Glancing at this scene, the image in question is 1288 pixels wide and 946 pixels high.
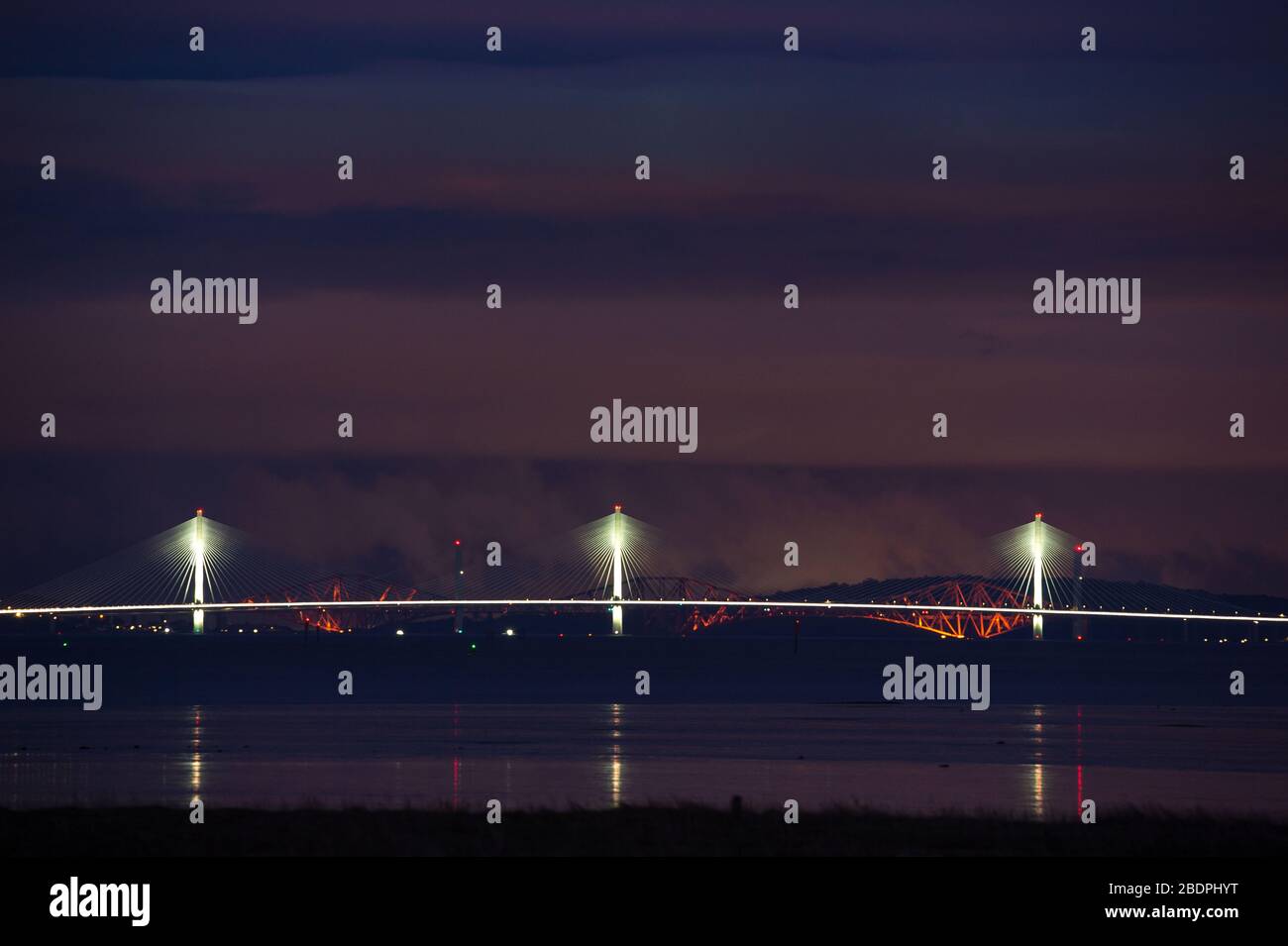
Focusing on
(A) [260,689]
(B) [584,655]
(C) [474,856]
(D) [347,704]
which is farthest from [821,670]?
(C) [474,856]

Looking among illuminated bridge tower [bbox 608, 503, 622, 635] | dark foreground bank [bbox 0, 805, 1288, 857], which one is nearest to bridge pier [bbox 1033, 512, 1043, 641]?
illuminated bridge tower [bbox 608, 503, 622, 635]

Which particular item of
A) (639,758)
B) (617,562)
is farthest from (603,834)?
(617,562)

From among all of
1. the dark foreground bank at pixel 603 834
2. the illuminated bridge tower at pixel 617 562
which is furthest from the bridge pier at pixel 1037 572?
the dark foreground bank at pixel 603 834

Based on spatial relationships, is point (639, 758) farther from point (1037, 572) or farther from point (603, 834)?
point (1037, 572)

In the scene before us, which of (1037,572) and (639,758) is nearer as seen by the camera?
(639,758)

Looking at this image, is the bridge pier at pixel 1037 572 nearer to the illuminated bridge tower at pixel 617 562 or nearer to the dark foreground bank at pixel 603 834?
the illuminated bridge tower at pixel 617 562

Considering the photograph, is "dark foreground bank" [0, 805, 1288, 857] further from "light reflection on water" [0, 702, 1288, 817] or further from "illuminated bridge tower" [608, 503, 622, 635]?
"illuminated bridge tower" [608, 503, 622, 635]
